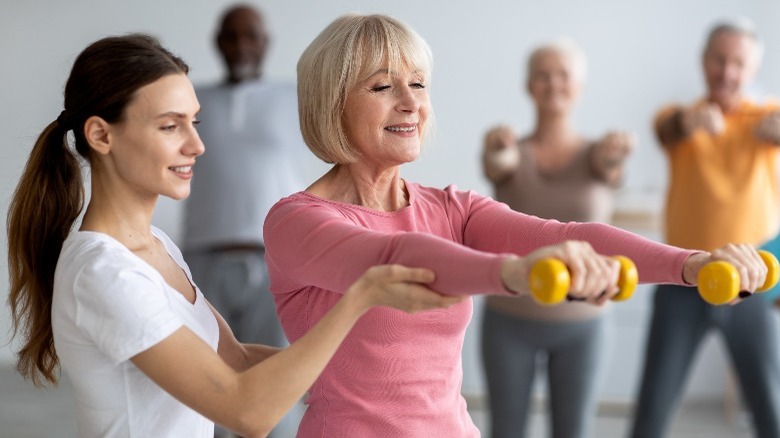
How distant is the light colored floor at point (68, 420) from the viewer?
14.7 ft

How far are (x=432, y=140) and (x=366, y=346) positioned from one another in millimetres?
335

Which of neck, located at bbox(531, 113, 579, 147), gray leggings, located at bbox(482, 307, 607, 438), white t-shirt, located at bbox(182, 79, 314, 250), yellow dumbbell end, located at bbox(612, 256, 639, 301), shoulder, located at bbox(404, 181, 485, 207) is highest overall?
yellow dumbbell end, located at bbox(612, 256, 639, 301)

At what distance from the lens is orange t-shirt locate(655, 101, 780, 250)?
130 inches

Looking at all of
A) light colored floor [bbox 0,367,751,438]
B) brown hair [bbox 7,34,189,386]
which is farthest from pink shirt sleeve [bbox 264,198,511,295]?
light colored floor [bbox 0,367,751,438]

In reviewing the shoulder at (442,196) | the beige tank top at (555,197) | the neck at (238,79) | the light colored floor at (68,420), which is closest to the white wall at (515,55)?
the light colored floor at (68,420)

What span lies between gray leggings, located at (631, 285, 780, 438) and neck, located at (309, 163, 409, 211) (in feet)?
6.08

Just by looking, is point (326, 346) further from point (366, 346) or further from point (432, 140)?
point (432, 140)

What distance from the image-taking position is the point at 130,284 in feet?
4.26

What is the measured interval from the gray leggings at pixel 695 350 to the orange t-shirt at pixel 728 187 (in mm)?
206

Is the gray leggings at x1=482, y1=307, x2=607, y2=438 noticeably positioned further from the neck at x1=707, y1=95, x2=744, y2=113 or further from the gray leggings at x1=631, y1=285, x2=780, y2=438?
the neck at x1=707, y1=95, x2=744, y2=113

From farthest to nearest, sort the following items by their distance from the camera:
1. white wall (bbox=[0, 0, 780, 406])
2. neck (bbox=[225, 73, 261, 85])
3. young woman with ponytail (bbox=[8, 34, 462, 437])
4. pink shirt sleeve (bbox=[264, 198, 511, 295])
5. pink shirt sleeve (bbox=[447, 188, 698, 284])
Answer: white wall (bbox=[0, 0, 780, 406]), neck (bbox=[225, 73, 261, 85]), pink shirt sleeve (bbox=[447, 188, 698, 284]), young woman with ponytail (bbox=[8, 34, 462, 437]), pink shirt sleeve (bbox=[264, 198, 511, 295])

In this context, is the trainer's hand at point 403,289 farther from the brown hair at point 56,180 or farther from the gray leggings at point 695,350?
the gray leggings at point 695,350

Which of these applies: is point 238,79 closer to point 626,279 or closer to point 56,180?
point 56,180

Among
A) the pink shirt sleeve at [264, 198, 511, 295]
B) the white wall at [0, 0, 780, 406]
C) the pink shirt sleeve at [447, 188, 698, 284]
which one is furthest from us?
the white wall at [0, 0, 780, 406]
